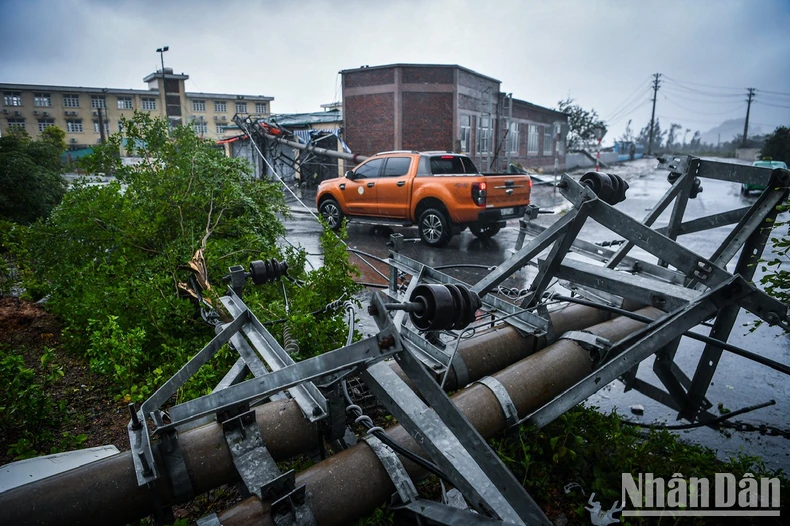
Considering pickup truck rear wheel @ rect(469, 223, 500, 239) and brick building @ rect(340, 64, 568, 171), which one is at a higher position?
brick building @ rect(340, 64, 568, 171)

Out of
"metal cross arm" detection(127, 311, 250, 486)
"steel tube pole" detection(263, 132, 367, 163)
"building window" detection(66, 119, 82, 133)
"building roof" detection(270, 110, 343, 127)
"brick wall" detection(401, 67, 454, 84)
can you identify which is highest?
"building window" detection(66, 119, 82, 133)

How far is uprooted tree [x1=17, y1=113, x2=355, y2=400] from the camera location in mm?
4062

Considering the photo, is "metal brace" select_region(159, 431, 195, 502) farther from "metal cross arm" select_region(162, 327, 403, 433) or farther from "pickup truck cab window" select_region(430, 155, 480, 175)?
"pickup truck cab window" select_region(430, 155, 480, 175)

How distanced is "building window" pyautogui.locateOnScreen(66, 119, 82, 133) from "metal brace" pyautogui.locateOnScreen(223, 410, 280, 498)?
7868cm

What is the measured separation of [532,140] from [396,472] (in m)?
38.8

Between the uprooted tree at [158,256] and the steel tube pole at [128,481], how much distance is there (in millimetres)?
1507

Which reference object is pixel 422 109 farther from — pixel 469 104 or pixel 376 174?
pixel 376 174

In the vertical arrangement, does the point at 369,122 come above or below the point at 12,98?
below

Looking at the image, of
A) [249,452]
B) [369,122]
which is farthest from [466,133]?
[249,452]

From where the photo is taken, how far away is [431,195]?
10508 mm

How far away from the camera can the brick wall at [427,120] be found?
25375 mm

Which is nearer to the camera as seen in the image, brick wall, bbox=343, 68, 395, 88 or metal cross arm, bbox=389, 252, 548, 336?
metal cross arm, bbox=389, 252, 548, 336

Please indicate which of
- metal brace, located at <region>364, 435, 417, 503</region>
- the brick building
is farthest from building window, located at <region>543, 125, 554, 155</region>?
metal brace, located at <region>364, 435, 417, 503</region>

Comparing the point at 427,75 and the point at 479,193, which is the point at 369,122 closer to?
the point at 427,75
